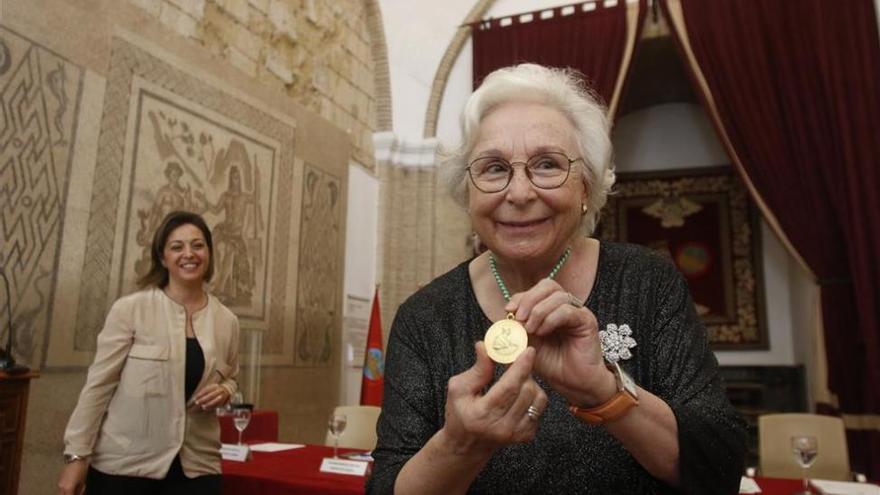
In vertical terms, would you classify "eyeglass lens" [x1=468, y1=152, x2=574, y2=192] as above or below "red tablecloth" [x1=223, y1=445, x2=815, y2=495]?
above

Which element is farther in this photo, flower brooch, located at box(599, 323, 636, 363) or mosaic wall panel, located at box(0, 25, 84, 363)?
mosaic wall panel, located at box(0, 25, 84, 363)

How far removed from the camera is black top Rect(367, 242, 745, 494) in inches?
43.4

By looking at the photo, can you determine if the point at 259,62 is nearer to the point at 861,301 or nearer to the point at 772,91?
the point at 772,91

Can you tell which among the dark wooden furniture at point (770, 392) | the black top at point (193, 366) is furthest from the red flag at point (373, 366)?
the dark wooden furniture at point (770, 392)

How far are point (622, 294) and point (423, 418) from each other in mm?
466

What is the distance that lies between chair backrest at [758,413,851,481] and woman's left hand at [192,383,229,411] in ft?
10.3

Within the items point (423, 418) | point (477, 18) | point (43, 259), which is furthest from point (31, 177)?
point (477, 18)

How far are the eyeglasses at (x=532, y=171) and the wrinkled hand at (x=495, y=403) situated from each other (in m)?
0.43

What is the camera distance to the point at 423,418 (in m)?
1.24

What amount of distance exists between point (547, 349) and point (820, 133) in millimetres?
5599

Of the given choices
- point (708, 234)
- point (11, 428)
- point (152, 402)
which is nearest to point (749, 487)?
point (152, 402)

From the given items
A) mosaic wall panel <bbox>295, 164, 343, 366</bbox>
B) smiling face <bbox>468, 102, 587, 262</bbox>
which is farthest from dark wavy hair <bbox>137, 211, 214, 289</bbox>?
mosaic wall panel <bbox>295, 164, 343, 366</bbox>

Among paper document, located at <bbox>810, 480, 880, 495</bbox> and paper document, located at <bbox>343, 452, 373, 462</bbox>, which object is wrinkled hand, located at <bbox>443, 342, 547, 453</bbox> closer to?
paper document, located at <bbox>810, 480, 880, 495</bbox>

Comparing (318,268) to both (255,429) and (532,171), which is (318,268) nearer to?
(255,429)
